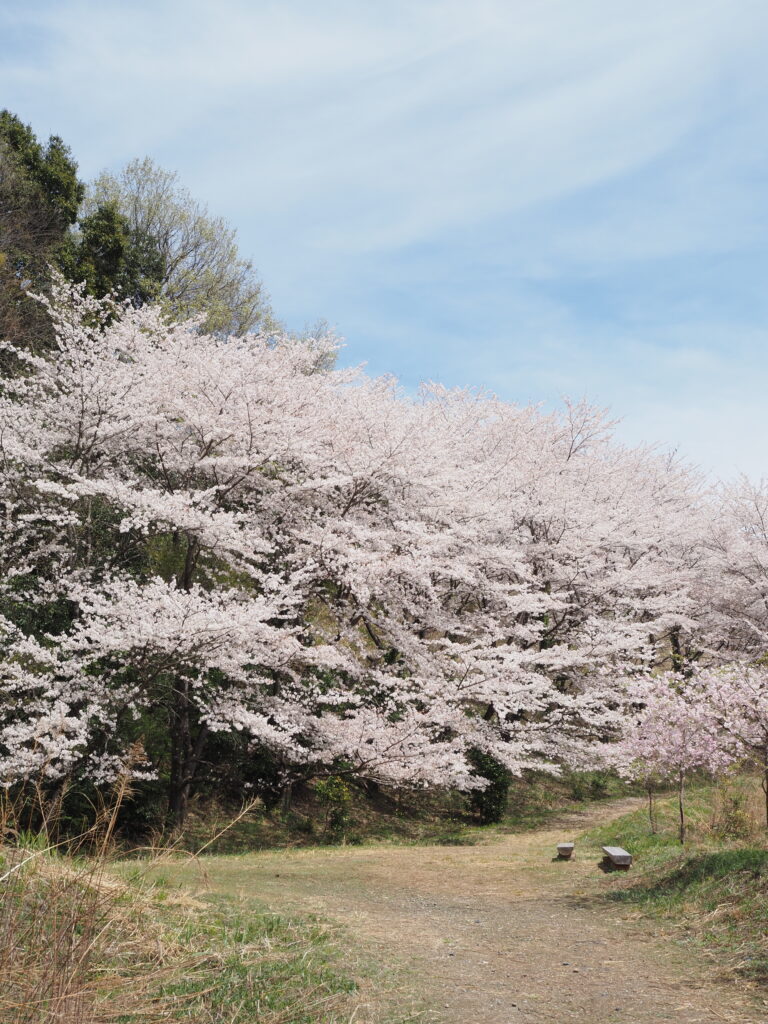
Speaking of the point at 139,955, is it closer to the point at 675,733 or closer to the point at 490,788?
the point at 675,733

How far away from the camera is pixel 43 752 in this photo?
10867 mm

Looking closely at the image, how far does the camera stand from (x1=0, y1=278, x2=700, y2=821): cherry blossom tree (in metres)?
12.0

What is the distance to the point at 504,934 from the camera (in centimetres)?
Answer: 730

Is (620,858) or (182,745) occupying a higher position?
(182,745)

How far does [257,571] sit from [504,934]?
766 cm

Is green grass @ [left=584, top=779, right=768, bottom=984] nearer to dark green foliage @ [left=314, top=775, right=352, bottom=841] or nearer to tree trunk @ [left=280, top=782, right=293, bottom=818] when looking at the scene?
dark green foliage @ [left=314, top=775, right=352, bottom=841]

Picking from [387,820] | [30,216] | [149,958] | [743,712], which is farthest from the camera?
[30,216]

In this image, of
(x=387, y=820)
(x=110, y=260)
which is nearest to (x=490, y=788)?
(x=387, y=820)

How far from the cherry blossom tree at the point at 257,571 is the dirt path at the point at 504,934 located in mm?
2844

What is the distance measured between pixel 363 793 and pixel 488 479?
24.9 ft

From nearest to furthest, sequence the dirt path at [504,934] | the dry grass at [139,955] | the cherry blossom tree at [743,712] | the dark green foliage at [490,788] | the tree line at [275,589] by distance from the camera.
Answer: the dry grass at [139,955] < the dirt path at [504,934] < the cherry blossom tree at [743,712] < the tree line at [275,589] < the dark green foliage at [490,788]

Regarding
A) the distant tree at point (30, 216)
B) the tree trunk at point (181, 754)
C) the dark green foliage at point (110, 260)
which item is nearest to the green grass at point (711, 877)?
the tree trunk at point (181, 754)

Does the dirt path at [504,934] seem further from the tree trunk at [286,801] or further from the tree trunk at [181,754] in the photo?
the tree trunk at [286,801]

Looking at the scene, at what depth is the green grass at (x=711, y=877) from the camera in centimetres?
653
